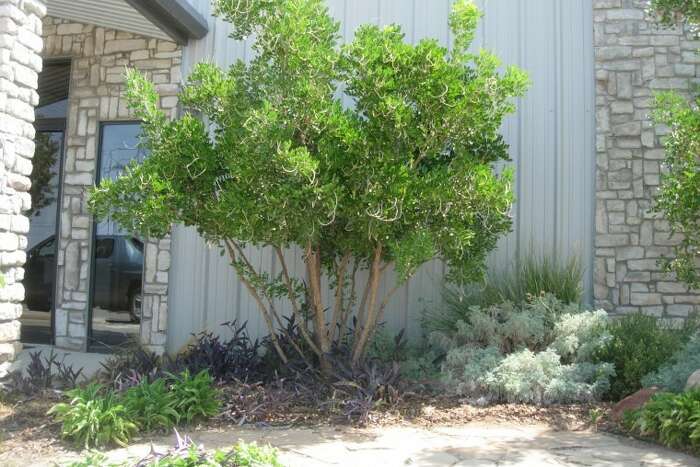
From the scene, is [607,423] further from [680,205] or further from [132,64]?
[132,64]

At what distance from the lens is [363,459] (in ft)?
13.9

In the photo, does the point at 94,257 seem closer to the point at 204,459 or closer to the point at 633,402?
the point at 204,459

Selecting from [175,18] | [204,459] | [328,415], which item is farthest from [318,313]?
[175,18]

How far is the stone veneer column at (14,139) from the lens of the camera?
214 inches

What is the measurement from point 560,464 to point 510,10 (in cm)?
503

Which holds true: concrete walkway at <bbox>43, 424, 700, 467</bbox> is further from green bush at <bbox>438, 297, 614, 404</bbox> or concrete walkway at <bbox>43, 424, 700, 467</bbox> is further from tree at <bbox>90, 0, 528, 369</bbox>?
tree at <bbox>90, 0, 528, 369</bbox>

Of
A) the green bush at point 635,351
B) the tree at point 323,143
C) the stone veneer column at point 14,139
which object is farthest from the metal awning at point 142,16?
the green bush at point 635,351

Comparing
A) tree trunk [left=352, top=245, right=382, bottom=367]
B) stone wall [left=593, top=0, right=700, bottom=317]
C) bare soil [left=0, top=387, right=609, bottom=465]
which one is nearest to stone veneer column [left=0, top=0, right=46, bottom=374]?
bare soil [left=0, top=387, right=609, bottom=465]

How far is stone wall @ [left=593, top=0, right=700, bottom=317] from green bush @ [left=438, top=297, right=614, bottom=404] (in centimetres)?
81

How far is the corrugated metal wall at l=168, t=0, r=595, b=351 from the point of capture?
7133mm

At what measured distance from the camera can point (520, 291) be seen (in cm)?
670

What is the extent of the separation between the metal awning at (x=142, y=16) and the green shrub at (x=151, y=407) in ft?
12.2

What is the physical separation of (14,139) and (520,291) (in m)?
4.74

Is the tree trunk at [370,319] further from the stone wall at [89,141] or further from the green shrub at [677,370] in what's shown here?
the stone wall at [89,141]
